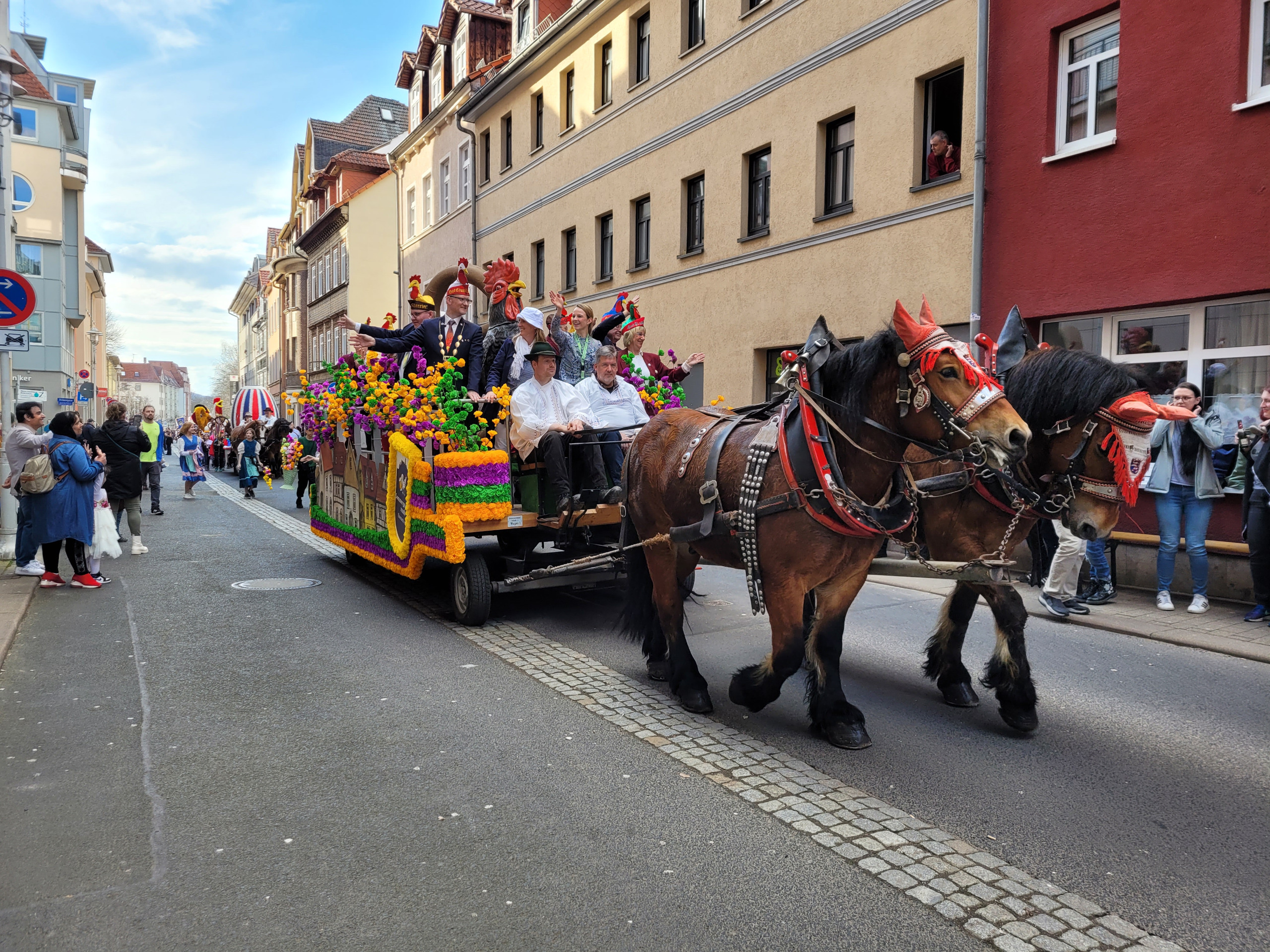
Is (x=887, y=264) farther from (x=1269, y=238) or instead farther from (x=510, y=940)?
(x=510, y=940)

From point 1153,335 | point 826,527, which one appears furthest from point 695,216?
point 826,527

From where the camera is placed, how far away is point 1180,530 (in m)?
8.39

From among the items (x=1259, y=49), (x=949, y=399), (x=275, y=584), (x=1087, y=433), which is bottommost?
(x=275, y=584)

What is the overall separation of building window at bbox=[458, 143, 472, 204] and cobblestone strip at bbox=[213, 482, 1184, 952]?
77.8 ft

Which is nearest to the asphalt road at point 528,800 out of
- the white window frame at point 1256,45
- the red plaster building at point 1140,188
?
the red plaster building at point 1140,188

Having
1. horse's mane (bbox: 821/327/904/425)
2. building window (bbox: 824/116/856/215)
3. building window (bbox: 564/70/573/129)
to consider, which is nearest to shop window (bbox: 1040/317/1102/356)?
building window (bbox: 824/116/856/215)

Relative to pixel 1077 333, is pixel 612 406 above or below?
below

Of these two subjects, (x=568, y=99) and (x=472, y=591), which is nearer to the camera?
(x=472, y=591)

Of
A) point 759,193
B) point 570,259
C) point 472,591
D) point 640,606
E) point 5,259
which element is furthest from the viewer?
point 570,259

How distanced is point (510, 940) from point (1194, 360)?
909cm

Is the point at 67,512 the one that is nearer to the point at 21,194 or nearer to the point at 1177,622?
the point at 1177,622

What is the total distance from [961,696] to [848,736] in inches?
41.6

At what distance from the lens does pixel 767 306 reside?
49.1ft

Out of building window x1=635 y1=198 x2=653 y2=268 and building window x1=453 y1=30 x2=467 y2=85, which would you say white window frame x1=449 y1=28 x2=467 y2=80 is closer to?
building window x1=453 y1=30 x2=467 y2=85
